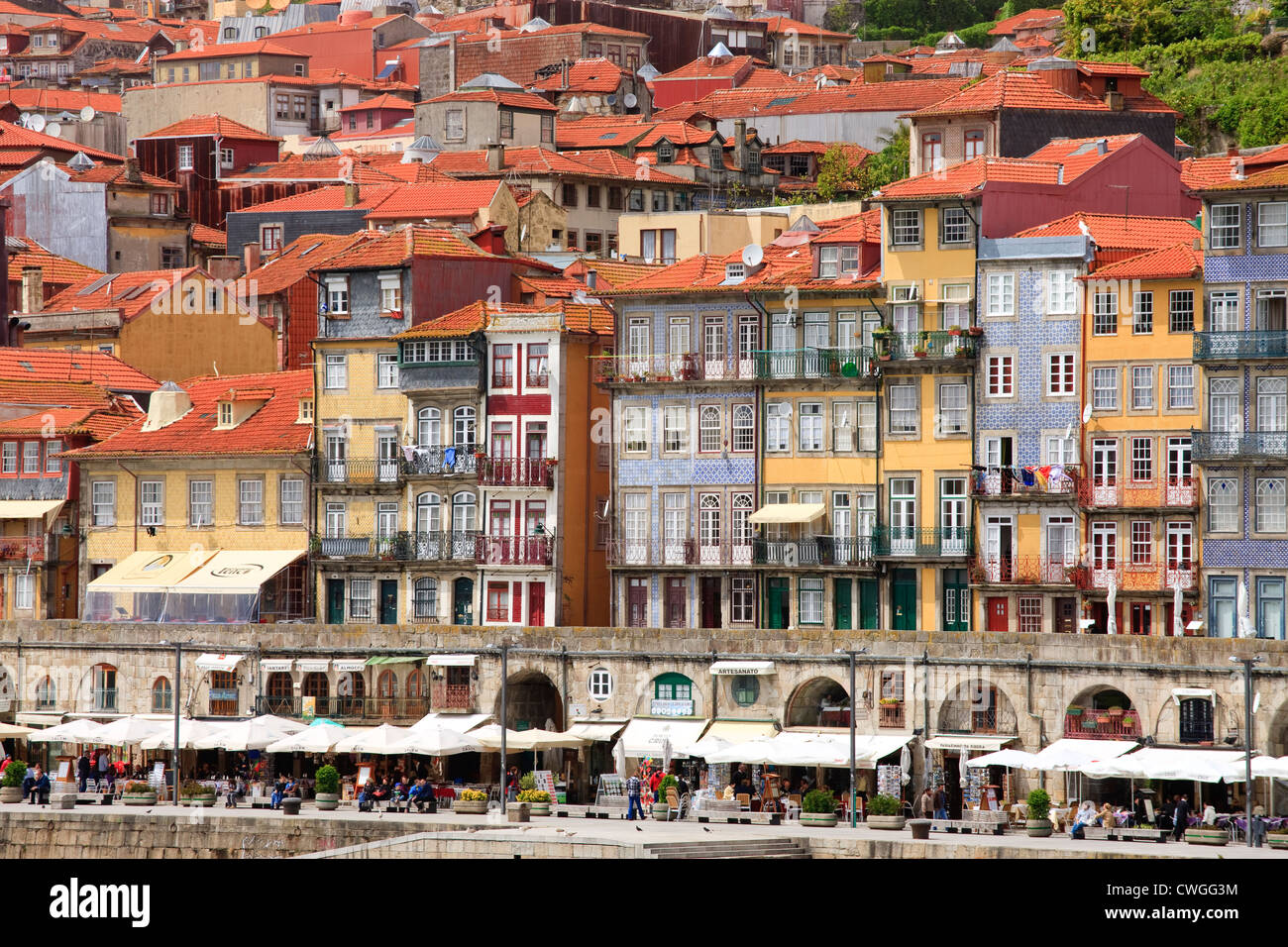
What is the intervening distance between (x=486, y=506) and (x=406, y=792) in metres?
13.2

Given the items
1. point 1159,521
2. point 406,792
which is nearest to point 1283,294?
point 1159,521

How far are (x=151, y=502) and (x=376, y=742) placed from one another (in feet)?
57.8

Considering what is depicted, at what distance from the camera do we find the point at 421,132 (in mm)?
124625

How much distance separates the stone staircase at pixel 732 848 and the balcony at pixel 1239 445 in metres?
16.5

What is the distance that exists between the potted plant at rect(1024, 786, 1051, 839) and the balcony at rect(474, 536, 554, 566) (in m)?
20.0

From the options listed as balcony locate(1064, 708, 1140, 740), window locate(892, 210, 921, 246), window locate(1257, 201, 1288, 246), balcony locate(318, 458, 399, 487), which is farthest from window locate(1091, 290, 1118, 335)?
balcony locate(318, 458, 399, 487)

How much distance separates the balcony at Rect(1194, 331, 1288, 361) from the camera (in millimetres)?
67750

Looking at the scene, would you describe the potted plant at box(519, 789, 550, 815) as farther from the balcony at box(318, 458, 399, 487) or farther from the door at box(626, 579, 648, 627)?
the balcony at box(318, 458, 399, 487)

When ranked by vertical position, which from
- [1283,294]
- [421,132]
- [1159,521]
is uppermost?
[421,132]

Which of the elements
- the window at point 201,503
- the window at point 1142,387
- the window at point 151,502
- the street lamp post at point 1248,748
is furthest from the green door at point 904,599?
the window at point 151,502

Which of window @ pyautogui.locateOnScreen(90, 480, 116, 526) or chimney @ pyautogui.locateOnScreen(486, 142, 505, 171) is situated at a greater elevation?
chimney @ pyautogui.locateOnScreen(486, 142, 505, 171)

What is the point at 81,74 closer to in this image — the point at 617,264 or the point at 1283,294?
the point at 617,264

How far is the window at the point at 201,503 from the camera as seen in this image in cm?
8119

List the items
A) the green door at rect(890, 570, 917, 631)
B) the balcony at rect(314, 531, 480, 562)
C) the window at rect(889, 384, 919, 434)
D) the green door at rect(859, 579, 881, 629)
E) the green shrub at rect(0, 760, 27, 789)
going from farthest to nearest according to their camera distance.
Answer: the balcony at rect(314, 531, 480, 562)
the window at rect(889, 384, 919, 434)
the green door at rect(859, 579, 881, 629)
the green door at rect(890, 570, 917, 631)
the green shrub at rect(0, 760, 27, 789)
